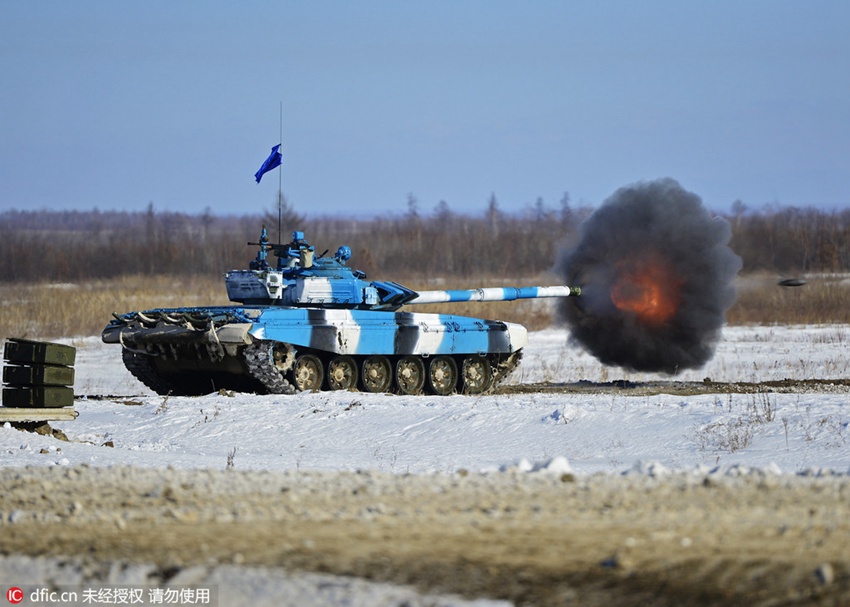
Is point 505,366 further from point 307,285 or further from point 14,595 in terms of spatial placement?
point 14,595

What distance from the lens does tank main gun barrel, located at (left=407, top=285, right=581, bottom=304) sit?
24.5 metres

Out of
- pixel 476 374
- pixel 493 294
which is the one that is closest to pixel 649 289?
pixel 493 294

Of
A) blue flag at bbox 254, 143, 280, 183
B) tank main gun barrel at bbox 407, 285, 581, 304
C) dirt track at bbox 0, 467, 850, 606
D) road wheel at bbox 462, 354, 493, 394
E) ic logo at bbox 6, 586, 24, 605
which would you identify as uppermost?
blue flag at bbox 254, 143, 280, 183

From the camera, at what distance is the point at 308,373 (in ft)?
72.2

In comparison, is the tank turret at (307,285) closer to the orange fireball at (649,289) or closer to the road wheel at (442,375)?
the road wheel at (442,375)

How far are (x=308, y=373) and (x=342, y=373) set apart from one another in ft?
2.37

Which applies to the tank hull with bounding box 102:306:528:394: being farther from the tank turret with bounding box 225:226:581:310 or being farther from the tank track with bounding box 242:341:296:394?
the tank turret with bounding box 225:226:581:310

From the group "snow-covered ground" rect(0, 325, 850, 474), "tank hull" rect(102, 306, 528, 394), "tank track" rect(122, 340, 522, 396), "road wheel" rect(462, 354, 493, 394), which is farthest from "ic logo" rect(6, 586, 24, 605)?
"road wheel" rect(462, 354, 493, 394)

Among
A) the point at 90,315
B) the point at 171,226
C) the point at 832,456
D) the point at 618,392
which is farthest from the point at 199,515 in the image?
the point at 171,226

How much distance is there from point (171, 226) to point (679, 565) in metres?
123

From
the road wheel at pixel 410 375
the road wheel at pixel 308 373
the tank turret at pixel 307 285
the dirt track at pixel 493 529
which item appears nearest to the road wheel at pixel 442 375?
the road wheel at pixel 410 375

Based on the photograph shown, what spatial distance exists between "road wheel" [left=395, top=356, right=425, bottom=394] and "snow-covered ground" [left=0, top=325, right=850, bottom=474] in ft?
12.2

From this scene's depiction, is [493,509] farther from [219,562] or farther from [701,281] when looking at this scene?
[701,281]

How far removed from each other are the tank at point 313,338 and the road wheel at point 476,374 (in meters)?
0.02
